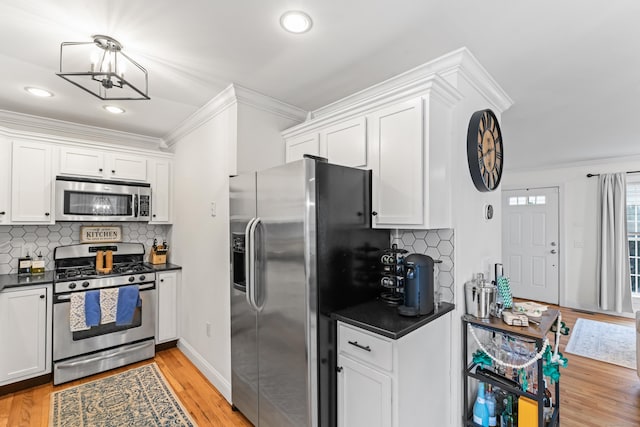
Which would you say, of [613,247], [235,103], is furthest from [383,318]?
[613,247]

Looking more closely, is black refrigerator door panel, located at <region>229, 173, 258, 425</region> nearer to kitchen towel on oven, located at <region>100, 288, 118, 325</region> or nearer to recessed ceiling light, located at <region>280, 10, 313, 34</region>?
recessed ceiling light, located at <region>280, 10, 313, 34</region>

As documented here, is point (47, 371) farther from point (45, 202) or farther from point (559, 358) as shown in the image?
point (559, 358)

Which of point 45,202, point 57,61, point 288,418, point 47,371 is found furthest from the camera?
point 45,202

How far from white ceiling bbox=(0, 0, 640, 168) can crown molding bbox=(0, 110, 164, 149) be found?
0.22 m

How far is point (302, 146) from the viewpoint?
2.63 metres

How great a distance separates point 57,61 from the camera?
6.92 ft

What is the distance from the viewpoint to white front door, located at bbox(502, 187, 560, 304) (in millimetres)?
5652

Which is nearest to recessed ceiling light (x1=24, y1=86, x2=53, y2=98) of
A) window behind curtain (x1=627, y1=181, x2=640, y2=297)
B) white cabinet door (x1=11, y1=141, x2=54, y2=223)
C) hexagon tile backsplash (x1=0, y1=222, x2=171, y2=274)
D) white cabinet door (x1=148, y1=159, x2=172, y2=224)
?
white cabinet door (x1=11, y1=141, x2=54, y2=223)

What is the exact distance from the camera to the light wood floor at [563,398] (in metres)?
2.33

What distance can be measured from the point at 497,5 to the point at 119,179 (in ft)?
12.2

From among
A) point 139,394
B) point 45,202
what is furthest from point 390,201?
point 45,202

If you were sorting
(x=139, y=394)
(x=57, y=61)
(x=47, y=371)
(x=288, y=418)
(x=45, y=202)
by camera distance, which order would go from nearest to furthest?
(x=288, y=418), (x=57, y=61), (x=139, y=394), (x=47, y=371), (x=45, y=202)

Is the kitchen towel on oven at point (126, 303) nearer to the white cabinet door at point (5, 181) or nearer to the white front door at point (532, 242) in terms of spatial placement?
the white cabinet door at point (5, 181)

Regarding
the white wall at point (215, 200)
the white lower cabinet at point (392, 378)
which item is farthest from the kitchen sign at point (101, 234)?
the white lower cabinet at point (392, 378)
